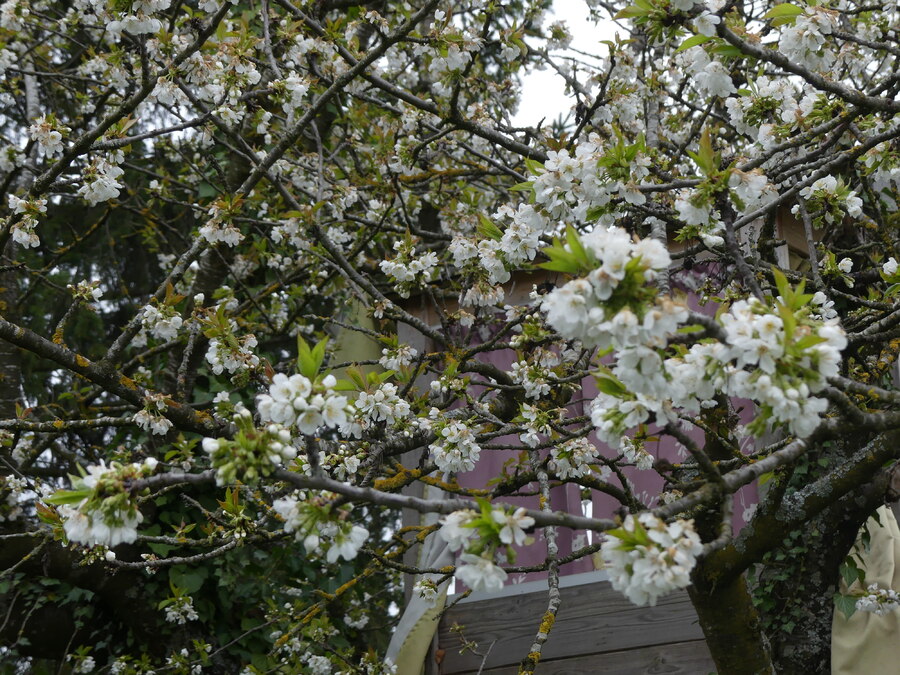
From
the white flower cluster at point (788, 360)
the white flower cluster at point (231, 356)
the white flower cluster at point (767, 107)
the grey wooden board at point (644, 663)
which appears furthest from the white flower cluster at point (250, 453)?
the grey wooden board at point (644, 663)

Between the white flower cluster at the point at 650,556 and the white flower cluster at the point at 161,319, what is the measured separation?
1.69m

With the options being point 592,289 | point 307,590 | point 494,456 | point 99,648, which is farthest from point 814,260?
point 99,648

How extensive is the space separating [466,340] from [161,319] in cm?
103

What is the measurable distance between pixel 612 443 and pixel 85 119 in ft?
12.0

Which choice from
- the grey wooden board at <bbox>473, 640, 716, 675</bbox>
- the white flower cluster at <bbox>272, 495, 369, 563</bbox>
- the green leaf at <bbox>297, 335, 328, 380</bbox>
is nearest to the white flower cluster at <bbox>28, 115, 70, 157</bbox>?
the green leaf at <bbox>297, 335, 328, 380</bbox>

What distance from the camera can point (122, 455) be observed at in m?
2.91

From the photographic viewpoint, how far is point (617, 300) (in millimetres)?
1201

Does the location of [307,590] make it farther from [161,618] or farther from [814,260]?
[814,260]

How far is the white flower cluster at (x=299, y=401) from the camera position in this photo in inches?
53.7

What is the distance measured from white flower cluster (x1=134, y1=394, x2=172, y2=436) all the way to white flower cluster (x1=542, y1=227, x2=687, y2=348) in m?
1.50

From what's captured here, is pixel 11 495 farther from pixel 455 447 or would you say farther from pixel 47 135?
pixel 455 447

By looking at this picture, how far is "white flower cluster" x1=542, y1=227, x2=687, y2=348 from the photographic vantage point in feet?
3.84

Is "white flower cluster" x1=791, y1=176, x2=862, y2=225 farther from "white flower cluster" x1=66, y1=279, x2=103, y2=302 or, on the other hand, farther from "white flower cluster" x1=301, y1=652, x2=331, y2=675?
"white flower cluster" x1=301, y1=652, x2=331, y2=675

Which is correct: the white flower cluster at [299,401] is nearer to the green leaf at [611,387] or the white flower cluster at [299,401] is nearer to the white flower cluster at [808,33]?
the green leaf at [611,387]
